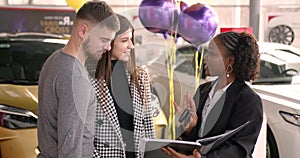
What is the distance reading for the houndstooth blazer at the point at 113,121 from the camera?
6.13 feet

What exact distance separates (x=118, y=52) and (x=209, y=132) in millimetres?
531

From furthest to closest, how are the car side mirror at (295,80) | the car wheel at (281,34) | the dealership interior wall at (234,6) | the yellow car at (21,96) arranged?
the dealership interior wall at (234,6) → the car wheel at (281,34) → the car side mirror at (295,80) → the yellow car at (21,96)

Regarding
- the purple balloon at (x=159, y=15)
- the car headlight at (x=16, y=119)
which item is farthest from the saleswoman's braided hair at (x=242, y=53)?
the car headlight at (x=16, y=119)

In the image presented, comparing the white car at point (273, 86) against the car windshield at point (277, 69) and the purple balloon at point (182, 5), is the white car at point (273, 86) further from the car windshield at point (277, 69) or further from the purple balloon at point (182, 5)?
the purple balloon at point (182, 5)

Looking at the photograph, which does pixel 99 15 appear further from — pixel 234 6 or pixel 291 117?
pixel 234 6

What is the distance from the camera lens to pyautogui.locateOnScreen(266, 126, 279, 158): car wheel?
13.5ft

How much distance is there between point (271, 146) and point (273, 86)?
0.83 meters

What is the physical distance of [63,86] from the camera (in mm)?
1678

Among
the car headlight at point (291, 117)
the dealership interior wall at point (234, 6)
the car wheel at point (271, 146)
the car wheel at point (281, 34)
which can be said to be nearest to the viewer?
the car headlight at point (291, 117)

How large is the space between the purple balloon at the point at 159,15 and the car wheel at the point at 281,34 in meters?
6.88

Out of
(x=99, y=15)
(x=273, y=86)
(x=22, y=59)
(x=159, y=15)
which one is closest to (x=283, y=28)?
(x=273, y=86)

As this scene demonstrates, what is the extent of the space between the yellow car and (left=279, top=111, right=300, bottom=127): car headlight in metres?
1.13

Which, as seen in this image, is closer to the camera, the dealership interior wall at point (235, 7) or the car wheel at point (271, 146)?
the car wheel at point (271, 146)

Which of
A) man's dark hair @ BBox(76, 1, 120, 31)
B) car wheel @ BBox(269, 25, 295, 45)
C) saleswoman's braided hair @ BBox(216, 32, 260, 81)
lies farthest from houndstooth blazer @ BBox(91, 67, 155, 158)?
car wheel @ BBox(269, 25, 295, 45)
